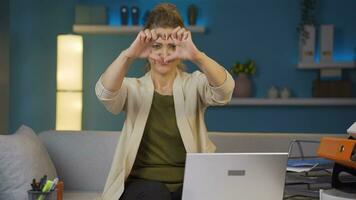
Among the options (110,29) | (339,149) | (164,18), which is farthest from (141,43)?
(110,29)

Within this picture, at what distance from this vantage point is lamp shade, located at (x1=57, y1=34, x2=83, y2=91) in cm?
436

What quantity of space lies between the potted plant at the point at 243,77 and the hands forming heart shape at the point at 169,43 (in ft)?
8.96

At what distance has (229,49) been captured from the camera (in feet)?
15.5

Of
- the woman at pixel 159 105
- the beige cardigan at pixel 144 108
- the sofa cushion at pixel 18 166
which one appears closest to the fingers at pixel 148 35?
the woman at pixel 159 105

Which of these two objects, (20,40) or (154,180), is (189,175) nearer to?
(154,180)

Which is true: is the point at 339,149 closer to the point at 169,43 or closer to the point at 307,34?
the point at 169,43

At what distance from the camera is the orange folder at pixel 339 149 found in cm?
106

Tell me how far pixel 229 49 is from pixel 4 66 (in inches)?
76.7

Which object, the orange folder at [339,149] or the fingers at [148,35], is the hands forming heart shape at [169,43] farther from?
the orange folder at [339,149]

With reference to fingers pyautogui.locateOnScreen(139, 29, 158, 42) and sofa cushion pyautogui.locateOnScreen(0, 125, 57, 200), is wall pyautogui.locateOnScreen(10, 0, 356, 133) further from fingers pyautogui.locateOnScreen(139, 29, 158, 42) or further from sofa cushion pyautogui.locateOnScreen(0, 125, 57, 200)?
fingers pyautogui.locateOnScreen(139, 29, 158, 42)

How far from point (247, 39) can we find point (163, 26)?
2831 millimetres

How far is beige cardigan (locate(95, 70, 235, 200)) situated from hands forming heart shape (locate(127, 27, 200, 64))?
0.54ft

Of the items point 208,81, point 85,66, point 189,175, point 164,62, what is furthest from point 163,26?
point 85,66

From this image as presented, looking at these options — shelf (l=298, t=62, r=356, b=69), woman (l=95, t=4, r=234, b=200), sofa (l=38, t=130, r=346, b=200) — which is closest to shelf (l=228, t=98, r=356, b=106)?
shelf (l=298, t=62, r=356, b=69)
